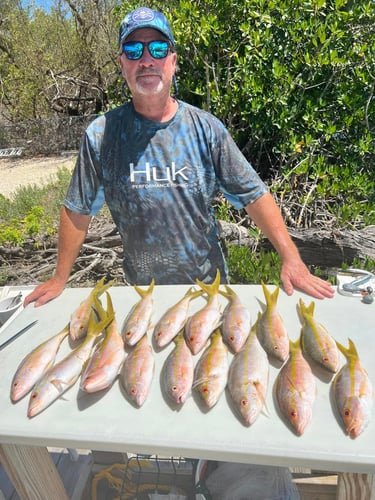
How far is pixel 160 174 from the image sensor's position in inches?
84.4

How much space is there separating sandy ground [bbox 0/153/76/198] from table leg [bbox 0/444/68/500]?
1151cm

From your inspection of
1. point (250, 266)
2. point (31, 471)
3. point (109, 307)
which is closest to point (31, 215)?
point (250, 266)

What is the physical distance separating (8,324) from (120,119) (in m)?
1.28

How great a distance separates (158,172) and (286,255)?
0.86 m

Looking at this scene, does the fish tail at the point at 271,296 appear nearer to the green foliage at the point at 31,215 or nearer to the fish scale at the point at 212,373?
the fish scale at the point at 212,373

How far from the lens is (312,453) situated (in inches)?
40.6

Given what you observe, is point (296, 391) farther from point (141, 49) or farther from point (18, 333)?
point (141, 49)

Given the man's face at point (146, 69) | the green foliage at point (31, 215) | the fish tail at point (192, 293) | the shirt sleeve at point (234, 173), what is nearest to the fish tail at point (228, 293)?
the fish tail at point (192, 293)

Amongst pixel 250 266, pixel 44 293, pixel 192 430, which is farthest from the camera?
pixel 250 266

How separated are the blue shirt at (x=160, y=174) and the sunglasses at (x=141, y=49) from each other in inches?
11.6

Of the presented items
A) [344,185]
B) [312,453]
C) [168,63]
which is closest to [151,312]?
[312,453]

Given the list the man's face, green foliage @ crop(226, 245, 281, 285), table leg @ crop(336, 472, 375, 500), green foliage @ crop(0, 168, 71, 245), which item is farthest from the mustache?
green foliage @ crop(0, 168, 71, 245)

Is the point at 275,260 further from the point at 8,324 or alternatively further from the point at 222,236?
the point at 8,324

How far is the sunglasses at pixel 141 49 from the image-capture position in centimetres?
199
